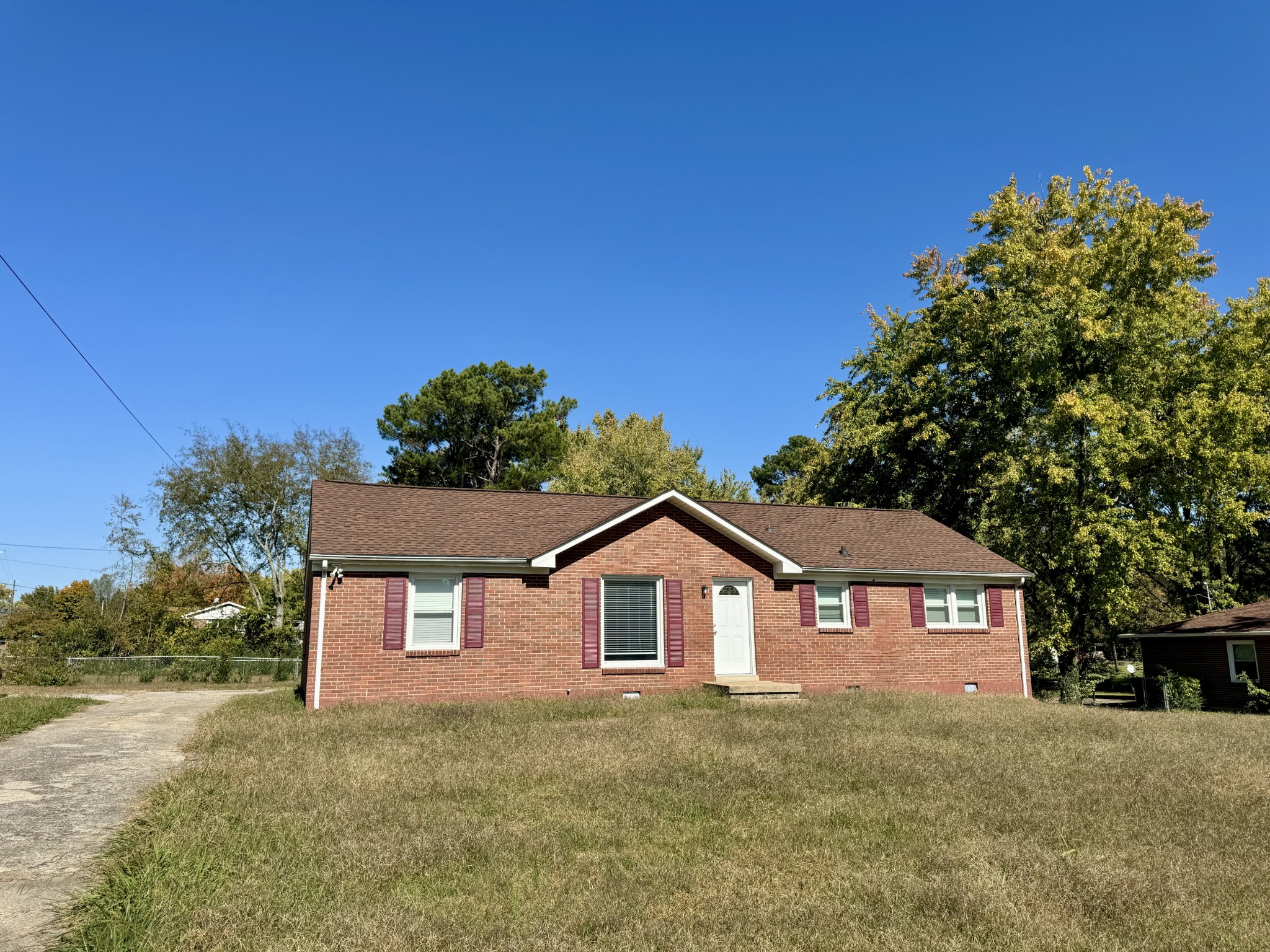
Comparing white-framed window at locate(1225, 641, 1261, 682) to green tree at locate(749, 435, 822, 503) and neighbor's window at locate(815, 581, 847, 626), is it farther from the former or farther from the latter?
green tree at locate(749, 435, 822, 503)

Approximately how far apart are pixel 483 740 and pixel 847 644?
10.9 metres

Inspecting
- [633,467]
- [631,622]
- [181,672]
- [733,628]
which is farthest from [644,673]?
[633,467]

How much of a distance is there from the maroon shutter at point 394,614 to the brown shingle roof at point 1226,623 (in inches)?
927

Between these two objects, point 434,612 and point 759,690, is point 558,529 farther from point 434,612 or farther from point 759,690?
point 759,690

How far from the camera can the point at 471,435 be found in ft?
144

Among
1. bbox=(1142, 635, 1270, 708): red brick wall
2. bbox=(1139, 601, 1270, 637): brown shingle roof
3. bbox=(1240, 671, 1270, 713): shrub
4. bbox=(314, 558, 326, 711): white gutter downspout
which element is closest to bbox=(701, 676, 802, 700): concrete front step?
bbox=(314, 558, 326, 711): white gutter downspout

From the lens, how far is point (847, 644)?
1955 cm

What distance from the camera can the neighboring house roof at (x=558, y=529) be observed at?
1719 cm

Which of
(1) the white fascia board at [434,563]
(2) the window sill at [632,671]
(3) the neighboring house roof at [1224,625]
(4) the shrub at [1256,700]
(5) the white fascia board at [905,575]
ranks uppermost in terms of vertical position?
(1) the white fascia board at [434,563]

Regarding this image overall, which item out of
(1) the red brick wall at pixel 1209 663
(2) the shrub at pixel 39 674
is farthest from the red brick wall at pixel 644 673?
(2) the shrub at pixel 39 674

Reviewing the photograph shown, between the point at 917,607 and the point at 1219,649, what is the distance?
12289mm

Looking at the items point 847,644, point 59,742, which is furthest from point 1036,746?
point 59,742

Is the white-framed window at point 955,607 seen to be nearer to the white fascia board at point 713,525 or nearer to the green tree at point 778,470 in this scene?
the white fascia board at point 713,525

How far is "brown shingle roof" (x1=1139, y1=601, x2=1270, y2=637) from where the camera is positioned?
→ 957 inches
